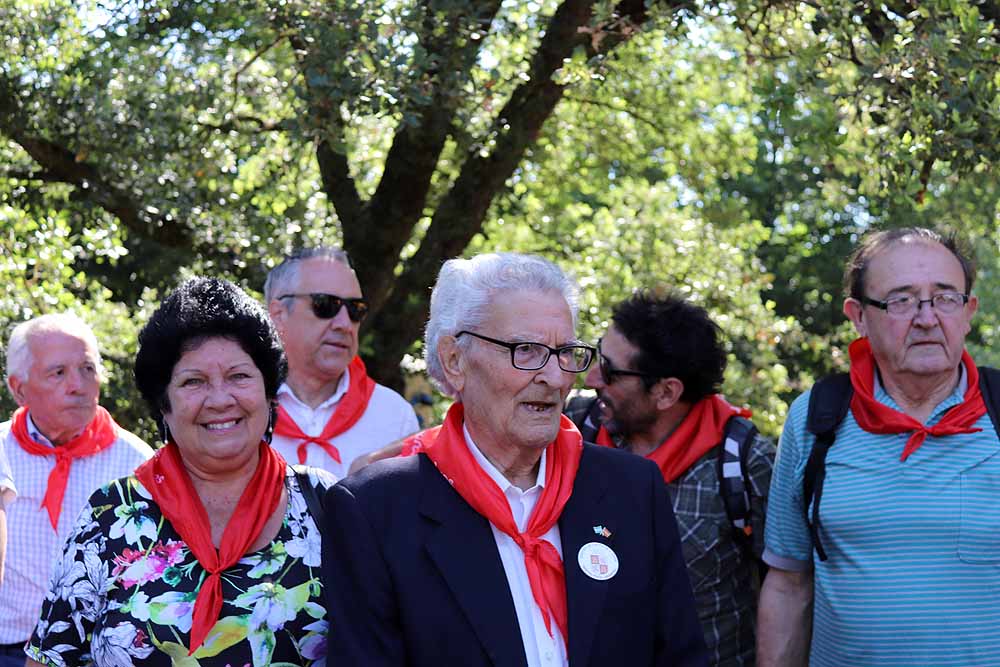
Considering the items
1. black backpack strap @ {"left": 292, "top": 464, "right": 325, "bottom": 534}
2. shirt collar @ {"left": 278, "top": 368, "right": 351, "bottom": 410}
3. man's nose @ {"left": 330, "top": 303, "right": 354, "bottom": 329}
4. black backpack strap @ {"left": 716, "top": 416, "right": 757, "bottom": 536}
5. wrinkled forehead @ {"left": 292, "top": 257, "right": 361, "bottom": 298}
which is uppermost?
wrinkled forehead @ {"left": 292, "top": 257, "right": 361, "bottom": 298}

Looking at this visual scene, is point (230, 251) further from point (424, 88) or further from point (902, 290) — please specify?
point (902, 290)

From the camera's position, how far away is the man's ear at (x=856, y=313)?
162 inches

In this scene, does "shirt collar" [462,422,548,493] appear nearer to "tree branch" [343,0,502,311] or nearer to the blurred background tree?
the blurred background tree

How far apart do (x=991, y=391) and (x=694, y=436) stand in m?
1.15

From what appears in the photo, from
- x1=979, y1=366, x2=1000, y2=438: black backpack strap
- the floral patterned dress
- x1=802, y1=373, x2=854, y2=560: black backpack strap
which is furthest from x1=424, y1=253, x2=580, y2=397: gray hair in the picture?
x1=979, y1=366, x2=1000, y2=438: black backpack strap

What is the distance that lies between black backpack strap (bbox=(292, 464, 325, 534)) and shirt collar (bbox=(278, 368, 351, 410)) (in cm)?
153

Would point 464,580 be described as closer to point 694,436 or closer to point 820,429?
point 820,429

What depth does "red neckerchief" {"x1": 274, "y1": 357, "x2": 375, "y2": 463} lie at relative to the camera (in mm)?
5035

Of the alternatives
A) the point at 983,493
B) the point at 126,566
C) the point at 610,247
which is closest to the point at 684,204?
the point at 610,247

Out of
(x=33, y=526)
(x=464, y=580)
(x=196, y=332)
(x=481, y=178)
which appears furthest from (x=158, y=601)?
(x=481, y=178)

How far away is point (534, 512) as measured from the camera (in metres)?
3.09

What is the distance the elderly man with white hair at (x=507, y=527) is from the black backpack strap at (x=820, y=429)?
0.88m

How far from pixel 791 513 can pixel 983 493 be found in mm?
611

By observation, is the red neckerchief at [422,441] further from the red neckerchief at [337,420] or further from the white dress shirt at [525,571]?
the red neckerchief at [337,420]
